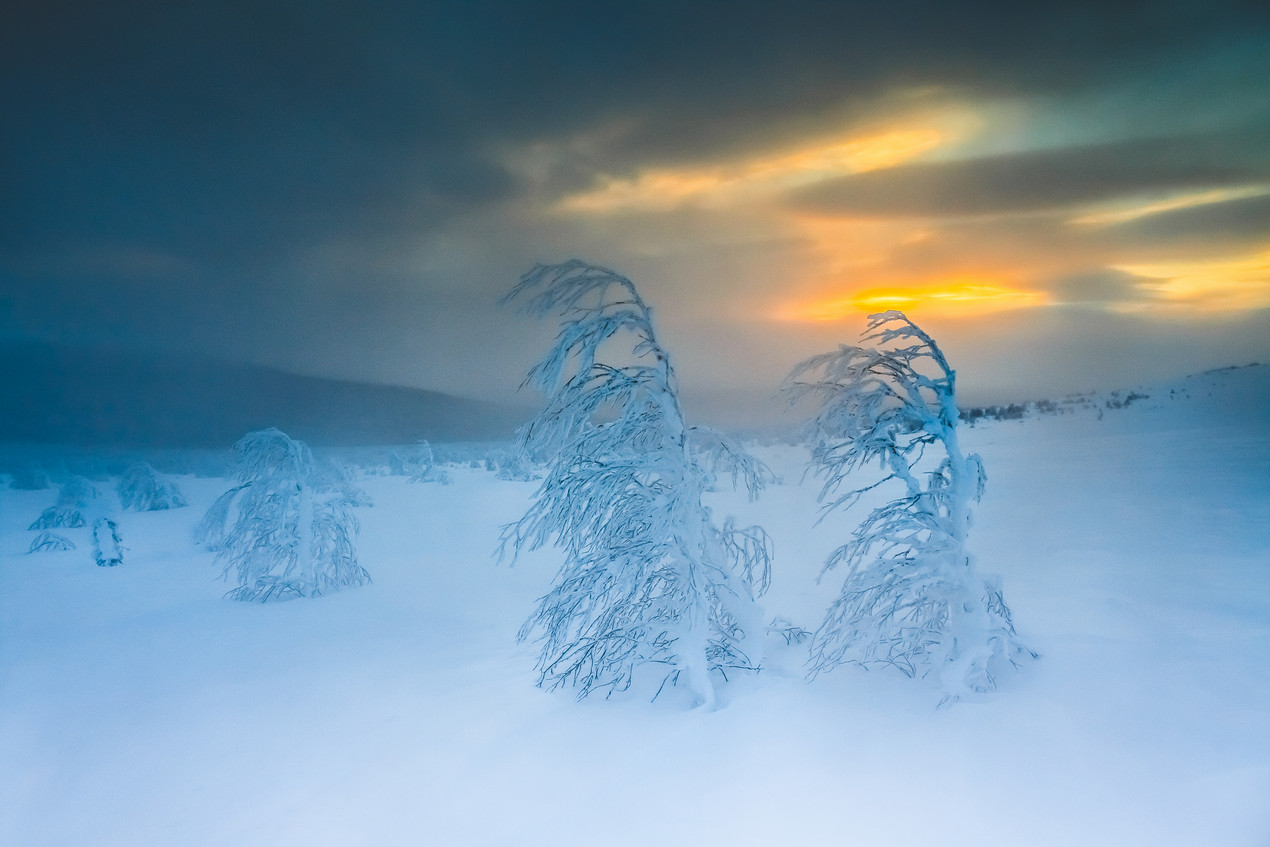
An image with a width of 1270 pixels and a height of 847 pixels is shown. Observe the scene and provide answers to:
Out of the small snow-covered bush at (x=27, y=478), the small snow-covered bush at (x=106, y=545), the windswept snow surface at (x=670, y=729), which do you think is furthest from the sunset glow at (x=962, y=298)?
the small snow-covered bush at (x=27, y=478)

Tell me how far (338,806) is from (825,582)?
7.60m

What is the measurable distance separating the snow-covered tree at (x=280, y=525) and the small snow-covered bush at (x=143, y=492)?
12.1 meters

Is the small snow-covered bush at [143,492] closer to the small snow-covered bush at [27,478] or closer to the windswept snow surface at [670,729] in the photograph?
the small snow-covered bush at [27,478]

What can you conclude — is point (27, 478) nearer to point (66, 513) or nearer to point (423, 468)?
point (66, 513)

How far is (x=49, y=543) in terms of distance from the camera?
14.1 metres

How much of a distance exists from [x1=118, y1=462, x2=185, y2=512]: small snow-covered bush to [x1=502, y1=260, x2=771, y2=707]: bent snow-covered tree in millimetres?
20155

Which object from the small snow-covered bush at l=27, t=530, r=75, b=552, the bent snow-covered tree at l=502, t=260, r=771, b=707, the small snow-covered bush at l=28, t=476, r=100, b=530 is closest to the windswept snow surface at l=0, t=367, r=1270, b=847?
the bent snow-covered tree at l=502, t=260, r=771, b=707

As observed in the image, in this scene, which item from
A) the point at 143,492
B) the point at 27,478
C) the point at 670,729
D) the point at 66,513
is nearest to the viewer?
the point at 670,729

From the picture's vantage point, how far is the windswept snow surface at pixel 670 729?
354 cm

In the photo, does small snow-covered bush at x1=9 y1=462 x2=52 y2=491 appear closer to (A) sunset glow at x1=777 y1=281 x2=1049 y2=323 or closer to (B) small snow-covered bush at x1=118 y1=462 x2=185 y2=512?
(B) small snow-covered bush at x1=118 y1=462 x2=185 y2=512

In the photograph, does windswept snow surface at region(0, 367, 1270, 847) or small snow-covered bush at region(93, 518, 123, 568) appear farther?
small snow-covered bush at region(93, 518, 123, 568)

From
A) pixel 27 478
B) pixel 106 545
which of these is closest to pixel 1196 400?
pixel 106 545

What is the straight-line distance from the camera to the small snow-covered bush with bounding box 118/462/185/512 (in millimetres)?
19359

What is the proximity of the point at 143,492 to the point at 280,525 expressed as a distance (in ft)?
44.7
